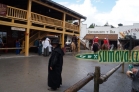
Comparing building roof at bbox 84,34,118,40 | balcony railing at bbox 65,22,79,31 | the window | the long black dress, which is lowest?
the long black dress

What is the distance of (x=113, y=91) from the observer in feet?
21.9

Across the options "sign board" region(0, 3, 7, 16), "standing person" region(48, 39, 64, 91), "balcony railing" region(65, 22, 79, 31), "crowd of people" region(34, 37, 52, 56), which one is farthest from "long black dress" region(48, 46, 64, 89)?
"balcony railing" region(65, 22, 79, 31)

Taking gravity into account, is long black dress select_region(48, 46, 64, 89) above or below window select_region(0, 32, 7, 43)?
below

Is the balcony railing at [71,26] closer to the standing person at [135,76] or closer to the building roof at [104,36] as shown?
the building roof at [104,36]

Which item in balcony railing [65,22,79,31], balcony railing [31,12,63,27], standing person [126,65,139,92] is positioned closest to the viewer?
standing person [126,65,139,92]

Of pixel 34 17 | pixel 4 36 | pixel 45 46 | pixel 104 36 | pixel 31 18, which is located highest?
pixel 34 17

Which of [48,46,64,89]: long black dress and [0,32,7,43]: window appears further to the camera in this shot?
[0,32,7,43]: window

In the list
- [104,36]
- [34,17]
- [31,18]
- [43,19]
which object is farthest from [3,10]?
[104,36]

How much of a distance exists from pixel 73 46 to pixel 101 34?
76.2ft

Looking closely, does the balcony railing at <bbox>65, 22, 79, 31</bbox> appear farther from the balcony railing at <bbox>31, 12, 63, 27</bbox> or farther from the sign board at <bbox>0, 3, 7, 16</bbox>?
the sign board at <bbox>0, 3, 7, 16</bbox>

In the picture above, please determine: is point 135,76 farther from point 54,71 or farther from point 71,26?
point 71,26

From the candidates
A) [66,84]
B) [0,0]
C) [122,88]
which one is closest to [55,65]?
[66,84]

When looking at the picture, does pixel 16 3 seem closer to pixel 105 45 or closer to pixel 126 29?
pixel 105 45

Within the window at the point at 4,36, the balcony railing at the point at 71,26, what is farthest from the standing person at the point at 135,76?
the balcony railing at the point at 71,26
